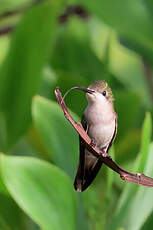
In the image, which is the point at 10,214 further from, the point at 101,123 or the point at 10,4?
the point at 10,4

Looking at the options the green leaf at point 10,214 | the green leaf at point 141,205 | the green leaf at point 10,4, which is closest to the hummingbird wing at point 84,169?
the green leaf at point 141,205

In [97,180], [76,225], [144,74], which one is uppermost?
[76,225]

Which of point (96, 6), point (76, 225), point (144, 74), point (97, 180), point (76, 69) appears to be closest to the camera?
point (76, 225)

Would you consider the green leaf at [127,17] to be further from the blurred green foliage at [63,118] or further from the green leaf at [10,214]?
the green leaf at [10,214]

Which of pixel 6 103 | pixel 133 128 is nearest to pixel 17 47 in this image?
pixel 6 103

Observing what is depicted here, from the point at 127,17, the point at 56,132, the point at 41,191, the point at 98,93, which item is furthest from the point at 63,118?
the point at 127,17

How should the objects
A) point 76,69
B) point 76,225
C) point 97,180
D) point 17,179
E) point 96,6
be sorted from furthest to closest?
point 76,69 → point 96,6 → point 97,180 → point 76,225 → point 17,179

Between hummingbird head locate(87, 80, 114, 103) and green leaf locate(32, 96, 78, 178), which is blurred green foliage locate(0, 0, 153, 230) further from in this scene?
hummingbird head locate(87, 80, 114, 103)

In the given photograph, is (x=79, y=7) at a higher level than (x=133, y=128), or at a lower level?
higher

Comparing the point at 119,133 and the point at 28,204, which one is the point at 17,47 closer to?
the point at 119,133
